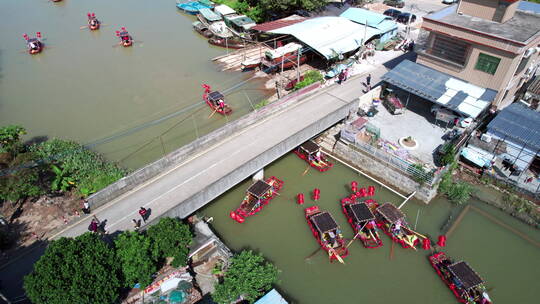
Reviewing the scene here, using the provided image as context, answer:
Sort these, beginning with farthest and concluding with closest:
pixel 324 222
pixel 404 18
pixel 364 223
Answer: pixel 404 18 → pixel 364 223 → pixel 324 222

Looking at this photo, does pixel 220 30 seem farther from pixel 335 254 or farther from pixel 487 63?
pixel 335 254

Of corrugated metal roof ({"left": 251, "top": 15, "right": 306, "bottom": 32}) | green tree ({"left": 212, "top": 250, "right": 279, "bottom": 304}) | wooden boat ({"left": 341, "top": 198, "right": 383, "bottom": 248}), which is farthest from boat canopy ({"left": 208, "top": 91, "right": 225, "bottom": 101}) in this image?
green tree ({"left": 212, "top": 250, "right": 279, "bottom": 304})

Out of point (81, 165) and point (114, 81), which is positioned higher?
point (81, 165)

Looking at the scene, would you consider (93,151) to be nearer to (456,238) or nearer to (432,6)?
Result: (456,238)

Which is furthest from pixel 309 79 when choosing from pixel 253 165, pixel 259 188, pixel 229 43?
pixel 229 43

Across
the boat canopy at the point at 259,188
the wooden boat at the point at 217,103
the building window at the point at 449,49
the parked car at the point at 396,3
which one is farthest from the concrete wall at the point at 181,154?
the parked car at the point at 396,3

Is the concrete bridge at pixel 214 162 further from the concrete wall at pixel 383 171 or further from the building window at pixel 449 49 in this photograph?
the building window at pixel 449 49

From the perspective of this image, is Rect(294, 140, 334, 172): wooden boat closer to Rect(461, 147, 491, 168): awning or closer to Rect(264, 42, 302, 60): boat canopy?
Rect(461, 147, 491, 168): awning
